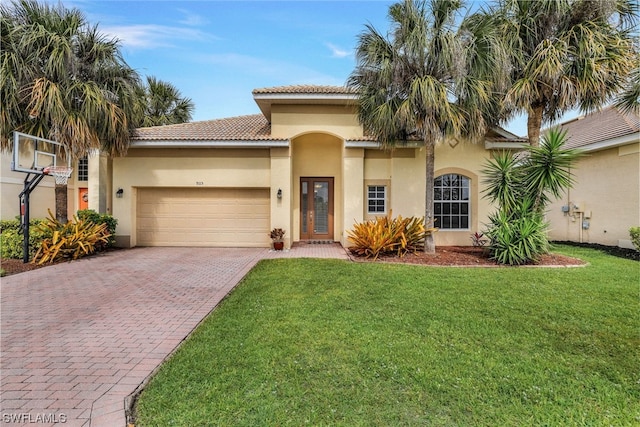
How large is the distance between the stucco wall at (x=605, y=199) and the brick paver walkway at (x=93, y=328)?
14634 millimetres

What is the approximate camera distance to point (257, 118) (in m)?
16.2

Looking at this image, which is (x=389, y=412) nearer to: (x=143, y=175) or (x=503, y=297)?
(x=503, y=297)

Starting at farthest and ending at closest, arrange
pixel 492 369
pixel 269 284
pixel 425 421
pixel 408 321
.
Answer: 1. pixel 269 284
2. pixel 408 321
3. pixel 492 369
4. pixel 425 421

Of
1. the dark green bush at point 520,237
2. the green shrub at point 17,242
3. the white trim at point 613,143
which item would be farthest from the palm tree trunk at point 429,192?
the green shrub at point 17,242

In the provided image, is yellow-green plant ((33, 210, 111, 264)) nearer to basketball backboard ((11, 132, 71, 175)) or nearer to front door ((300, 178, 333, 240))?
basketball backboard ((11, 132, 71, 175))

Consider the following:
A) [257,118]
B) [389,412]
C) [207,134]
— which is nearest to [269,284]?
[389,412]

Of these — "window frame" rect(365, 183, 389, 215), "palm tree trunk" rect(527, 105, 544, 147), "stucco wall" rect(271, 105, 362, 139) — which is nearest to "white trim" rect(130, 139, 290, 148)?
"stucco wall" rect(271, 105, 362, 139)

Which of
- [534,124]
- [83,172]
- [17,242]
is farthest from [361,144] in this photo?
[83,172]

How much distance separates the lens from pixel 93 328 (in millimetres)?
5145

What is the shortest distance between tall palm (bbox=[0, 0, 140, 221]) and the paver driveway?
15.5ft

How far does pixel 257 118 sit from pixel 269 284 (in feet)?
36.1

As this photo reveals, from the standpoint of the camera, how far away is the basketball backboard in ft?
31.9

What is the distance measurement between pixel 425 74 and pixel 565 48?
4.94 meters

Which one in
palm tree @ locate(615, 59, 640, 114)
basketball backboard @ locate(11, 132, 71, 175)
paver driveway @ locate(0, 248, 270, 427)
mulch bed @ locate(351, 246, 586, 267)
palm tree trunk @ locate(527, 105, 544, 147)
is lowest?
paver driveway @ locate(0, 248, 270, 427)
